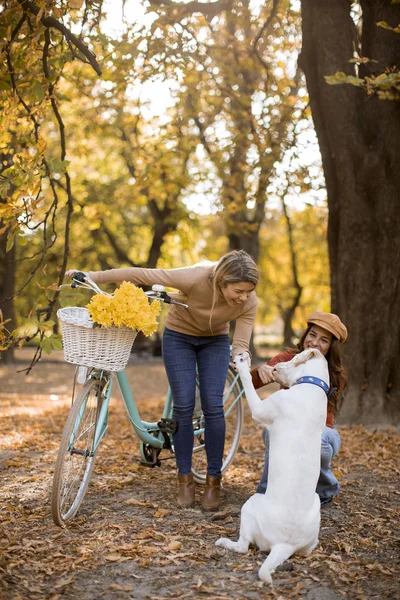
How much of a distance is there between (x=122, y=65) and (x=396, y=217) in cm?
392

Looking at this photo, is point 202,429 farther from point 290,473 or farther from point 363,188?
point 363,188

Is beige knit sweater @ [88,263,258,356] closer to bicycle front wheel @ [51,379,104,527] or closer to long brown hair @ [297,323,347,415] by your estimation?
long brown hair @ [297,323,347,415]

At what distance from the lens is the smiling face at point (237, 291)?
159 inches

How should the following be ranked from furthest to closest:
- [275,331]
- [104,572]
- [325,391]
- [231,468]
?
[275,331] < [231,468] < [325,391] < [104,572]

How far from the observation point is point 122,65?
27.0 ft

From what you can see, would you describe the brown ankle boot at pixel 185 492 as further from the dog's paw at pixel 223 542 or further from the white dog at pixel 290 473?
the white dog at pixel 290 473

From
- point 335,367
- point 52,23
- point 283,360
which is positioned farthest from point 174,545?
point 52,23

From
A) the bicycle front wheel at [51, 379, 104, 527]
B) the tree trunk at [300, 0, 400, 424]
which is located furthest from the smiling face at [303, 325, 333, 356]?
the tree trunk at [300, 0, 400, 424]

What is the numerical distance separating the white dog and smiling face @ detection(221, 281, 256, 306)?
2.37ft

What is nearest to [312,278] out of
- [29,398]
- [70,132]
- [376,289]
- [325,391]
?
[70,132]

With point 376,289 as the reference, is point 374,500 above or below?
below

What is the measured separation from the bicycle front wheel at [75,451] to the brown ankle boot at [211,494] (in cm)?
81

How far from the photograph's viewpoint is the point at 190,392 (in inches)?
176

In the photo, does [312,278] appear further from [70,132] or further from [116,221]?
[70,132]
